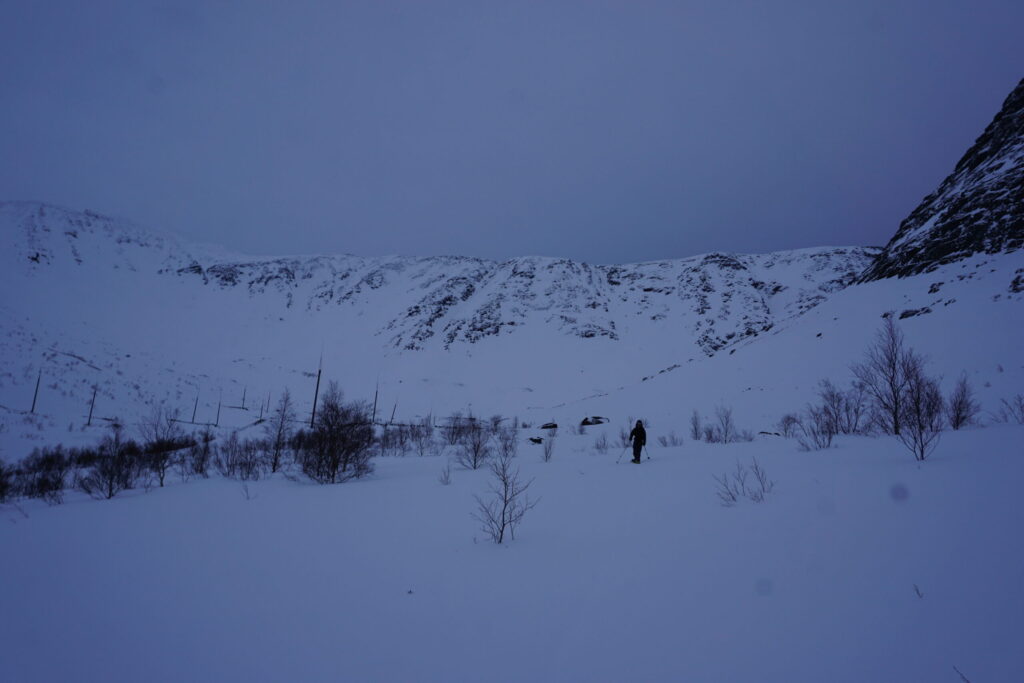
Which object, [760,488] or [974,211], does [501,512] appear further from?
[974,211]

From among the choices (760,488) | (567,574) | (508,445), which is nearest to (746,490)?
(760,488)

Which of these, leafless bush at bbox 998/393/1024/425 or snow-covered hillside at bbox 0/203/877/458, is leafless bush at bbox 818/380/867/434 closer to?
leafless bush at bbox 998/393/1024/425

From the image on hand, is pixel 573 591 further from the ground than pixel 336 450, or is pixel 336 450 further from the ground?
pixel 336 450

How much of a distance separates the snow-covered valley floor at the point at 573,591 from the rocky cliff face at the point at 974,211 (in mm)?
31227

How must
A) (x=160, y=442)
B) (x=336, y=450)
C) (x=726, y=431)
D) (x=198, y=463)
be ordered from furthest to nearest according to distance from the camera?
1. (x=726, y=431)
2. (x=160, y=442)
3. (x=198, y=463)
4. (x=336, y=450)

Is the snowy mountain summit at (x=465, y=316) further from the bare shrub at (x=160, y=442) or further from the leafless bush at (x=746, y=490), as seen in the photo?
the leafless bush at (x=746, y=490)

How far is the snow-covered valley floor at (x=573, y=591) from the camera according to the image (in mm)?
2586

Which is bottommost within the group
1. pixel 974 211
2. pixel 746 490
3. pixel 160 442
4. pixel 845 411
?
pixel 160 442

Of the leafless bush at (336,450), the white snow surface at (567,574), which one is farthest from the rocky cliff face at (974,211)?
the leafless bush at (336,450)

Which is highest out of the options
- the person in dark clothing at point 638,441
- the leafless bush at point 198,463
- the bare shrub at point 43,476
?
the person in dark clothing at point 638,441

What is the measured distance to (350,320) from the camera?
81.6 metres

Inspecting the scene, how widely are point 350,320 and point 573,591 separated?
85482 mm

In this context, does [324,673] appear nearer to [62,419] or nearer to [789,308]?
[62,419]

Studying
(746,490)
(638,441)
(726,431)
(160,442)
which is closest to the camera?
(746,490)
